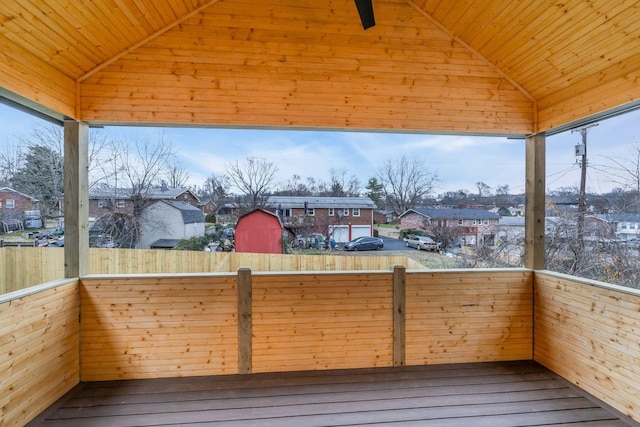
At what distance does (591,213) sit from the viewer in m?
2.81

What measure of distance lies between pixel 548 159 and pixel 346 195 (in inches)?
87.7

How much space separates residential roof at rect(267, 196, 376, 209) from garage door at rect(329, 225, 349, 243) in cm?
23

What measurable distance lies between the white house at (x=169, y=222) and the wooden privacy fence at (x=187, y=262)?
0.14 meters

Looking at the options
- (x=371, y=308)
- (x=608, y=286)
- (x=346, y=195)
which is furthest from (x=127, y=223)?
(x=608, y=286)

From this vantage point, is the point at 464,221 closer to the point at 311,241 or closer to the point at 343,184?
the point at 343,184

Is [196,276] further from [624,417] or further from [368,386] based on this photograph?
[624,417]

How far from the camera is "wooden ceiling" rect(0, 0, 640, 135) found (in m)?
2.46

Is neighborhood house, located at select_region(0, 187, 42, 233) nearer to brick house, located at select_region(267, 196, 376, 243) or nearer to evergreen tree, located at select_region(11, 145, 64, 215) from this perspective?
evergreen tree, located at select_region(11, 145, 64, 215)

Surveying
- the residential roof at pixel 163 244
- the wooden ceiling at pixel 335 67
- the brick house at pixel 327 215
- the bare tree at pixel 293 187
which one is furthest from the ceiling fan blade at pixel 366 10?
the residential roof at pixel 163 244

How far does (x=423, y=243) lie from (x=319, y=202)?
125 cm

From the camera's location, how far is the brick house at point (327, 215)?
3178 mm

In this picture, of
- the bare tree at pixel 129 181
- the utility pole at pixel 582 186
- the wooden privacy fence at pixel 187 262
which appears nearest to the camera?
the wooden privacy fence at pixel 187 262

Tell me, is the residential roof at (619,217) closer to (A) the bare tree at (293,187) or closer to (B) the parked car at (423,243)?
(B) the parked car at (423,243)

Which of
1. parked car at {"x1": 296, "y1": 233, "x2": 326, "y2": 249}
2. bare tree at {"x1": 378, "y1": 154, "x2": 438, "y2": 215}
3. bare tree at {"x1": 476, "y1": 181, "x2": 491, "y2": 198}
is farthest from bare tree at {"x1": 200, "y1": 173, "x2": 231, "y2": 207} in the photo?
bare tree at {"x1": 476, "y1": 181, "x2": 491, "y2": 198}
